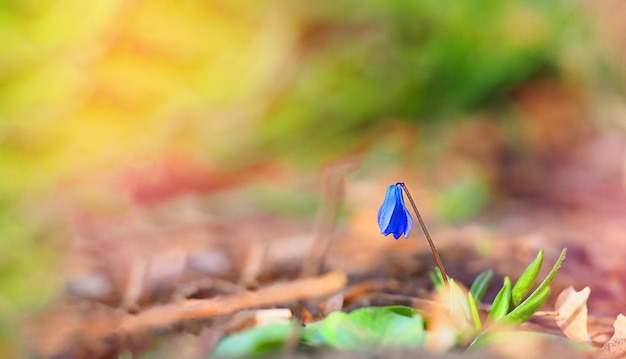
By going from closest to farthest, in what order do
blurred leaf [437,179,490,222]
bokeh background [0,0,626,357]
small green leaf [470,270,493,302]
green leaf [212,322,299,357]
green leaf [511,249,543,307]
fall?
1. green leaf [212,322,299,357]
2. green leaf [511,249,543,307]
3. small green leaf [470,270,493,302]
4. blurred leaf [437,179,490,222]
5. bokeh background [0,0,626,357]

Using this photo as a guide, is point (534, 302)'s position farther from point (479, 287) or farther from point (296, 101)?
point (296, 101)

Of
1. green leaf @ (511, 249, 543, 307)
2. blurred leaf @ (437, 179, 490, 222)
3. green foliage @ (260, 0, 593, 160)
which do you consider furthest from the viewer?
green foliage @ (260, 0, 593, 160)

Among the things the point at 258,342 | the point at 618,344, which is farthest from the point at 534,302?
the point at 258,342

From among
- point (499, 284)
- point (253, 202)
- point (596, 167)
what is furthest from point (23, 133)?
point (596, 167)

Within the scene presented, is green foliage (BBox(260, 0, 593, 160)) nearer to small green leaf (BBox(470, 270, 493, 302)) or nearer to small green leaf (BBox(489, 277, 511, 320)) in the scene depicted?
small green leaf (BBox(470, 270, 493, 302))

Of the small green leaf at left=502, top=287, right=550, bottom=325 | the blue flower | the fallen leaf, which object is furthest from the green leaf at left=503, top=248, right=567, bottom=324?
the blue flower

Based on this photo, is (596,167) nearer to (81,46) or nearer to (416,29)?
(416,29)

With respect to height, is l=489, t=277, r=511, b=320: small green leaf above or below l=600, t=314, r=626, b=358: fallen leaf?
above
